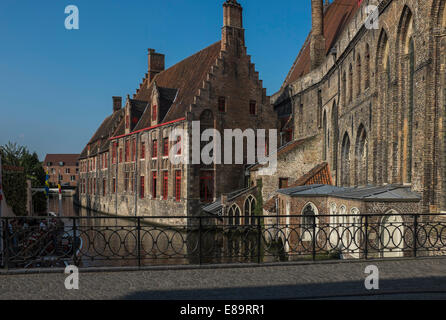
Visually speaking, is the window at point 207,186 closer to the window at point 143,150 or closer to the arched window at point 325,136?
the arched window at point 325,136

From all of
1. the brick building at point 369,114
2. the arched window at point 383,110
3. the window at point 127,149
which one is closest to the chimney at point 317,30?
the brick building at point 369,114

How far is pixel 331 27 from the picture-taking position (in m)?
32.7

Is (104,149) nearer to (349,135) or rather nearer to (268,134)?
(268,134)

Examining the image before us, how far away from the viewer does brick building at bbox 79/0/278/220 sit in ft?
92.1

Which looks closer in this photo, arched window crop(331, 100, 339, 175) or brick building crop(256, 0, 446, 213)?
brick building crop(256, 0, 446, 213)

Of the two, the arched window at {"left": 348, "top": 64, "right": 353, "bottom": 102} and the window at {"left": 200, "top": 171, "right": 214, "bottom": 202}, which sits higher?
the arched window at {"left": 348, "top": 64, "right": 353, "bottom": 102}

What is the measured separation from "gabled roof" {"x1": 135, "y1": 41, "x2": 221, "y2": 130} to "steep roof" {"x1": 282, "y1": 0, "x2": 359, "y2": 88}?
8.03 meters

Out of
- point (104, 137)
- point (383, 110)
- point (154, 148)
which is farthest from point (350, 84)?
point (104, 137)

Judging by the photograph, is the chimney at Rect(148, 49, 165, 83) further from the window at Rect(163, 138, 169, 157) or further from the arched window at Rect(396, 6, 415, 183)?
the arched window at Rect(396, 6, 415, 183)

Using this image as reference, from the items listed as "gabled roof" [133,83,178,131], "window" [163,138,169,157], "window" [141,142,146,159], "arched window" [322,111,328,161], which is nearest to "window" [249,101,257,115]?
"arched window" [322,111,328,161]

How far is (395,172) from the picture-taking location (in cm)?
1498

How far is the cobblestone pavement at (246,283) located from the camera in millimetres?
6426

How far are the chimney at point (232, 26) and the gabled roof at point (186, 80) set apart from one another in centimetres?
155

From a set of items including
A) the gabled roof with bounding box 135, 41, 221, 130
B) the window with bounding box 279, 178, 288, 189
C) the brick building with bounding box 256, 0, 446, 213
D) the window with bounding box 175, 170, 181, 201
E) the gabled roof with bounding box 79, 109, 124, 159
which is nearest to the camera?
the brick building with bounding box 256, 0, 446, 213
